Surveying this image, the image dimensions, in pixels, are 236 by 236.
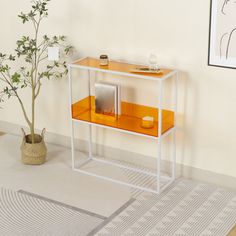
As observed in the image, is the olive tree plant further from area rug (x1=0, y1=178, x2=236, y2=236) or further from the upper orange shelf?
area rug (x1=0, y1=178, x2=236, y2=236)

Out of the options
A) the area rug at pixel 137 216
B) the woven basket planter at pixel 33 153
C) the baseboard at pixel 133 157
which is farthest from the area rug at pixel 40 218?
the baseboard at pixel 133 157

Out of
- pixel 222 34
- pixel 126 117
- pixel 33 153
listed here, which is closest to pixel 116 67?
pixel 126 117

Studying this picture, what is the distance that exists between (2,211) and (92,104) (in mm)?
→ 1052

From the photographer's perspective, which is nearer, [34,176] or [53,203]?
[53,203]

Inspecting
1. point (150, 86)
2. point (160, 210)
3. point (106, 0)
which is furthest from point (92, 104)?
point (160, 210)

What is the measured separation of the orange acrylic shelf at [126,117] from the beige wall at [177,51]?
8 centimetres

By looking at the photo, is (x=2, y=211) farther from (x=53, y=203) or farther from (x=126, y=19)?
(x=126, y=19)

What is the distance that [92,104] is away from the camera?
14.1 feet

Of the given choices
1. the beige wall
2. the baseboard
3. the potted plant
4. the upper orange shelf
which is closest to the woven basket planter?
the potted plant

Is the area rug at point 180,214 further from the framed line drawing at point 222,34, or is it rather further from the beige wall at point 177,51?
the framed line drawing at point 222,34

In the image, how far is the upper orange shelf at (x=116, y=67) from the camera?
376cm

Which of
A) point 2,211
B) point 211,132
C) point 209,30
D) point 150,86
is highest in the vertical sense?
point 209,30

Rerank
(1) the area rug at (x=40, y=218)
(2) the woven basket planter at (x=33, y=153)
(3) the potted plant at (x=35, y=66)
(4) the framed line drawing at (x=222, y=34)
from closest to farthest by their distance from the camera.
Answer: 1. (1) the area rug at (x=40, y=218)
2. (4) the framed line drawing at (x=222, y=34)
3. (3) the potted plant at (x=35, y=66)
4. (2) the woven basket planter at (x=33, y=153)

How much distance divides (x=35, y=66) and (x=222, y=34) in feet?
4.57
